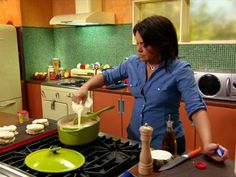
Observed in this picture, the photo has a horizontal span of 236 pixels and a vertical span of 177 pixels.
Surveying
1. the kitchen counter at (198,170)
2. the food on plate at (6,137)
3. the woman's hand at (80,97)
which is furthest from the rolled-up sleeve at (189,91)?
the food on plate at (6,137)

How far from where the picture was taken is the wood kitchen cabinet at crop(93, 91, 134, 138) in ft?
9.29

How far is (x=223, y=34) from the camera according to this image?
2.63 metres

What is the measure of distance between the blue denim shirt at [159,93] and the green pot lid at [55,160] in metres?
0.51

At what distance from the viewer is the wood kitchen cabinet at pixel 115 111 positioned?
9.29ft

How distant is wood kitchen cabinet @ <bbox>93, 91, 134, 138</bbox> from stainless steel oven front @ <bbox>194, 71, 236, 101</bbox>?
70cm

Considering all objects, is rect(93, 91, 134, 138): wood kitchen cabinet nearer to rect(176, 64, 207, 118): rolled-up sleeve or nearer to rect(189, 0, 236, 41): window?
rect(189, 0, 236, 41): window

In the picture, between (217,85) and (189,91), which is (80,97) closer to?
(189,91)

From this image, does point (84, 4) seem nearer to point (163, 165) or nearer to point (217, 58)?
point (217, 58)

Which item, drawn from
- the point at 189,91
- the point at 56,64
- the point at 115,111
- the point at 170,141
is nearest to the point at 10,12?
the point at 56,64

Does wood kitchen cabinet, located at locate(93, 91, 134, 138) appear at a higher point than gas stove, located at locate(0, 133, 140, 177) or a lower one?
lower

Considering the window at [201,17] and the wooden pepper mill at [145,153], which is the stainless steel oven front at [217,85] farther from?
the wooden pepper mill at [145,153]

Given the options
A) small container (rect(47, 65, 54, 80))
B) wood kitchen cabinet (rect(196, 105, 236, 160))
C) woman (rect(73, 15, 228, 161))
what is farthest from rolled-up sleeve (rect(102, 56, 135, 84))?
small container (rect(47, 65, 54, 80))

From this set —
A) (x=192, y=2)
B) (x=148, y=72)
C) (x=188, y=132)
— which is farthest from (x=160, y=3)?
(x=148, y=72)

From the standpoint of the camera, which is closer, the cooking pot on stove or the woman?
the cooking pot on stove
